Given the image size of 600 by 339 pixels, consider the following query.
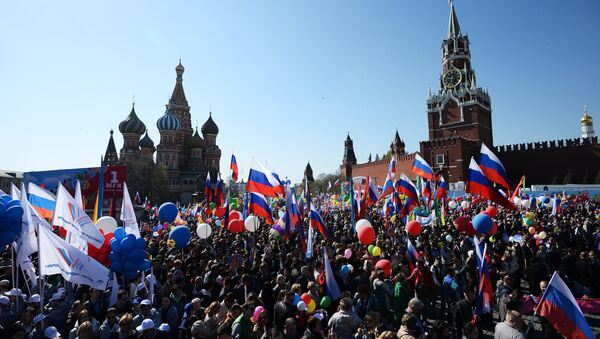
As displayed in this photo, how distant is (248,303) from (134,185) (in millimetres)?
47120

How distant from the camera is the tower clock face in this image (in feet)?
199

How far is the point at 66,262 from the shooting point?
5.14 m

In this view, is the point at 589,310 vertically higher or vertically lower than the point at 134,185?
lower

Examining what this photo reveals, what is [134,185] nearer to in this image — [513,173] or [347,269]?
[347,269]

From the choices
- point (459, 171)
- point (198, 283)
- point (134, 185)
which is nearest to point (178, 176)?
point (134, 185)

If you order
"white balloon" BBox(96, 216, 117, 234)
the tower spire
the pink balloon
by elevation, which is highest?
the tower spire

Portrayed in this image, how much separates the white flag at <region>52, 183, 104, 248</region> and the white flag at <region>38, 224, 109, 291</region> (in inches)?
55.3

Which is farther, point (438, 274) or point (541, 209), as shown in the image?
point (541, 209)

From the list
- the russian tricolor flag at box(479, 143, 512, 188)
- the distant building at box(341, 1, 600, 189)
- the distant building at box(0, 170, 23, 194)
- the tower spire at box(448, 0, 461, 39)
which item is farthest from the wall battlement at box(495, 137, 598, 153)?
the distant building at box(0, 170, 23, 194)

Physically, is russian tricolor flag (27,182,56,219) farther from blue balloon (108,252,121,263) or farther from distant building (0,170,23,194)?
distant building (0,170,23,194)

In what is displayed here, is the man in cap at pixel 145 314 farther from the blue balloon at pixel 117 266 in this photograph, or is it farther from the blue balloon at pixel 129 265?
the blue balloon at pixel 117 266

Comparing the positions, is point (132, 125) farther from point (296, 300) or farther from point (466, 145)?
point (296, 300)

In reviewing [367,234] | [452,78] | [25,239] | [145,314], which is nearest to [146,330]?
[145,314]

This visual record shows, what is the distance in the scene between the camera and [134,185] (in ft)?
156
